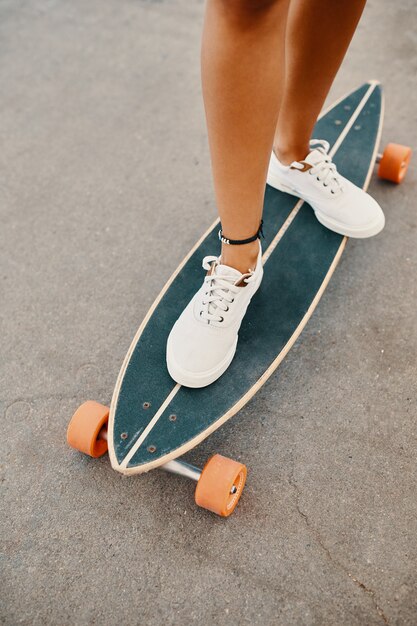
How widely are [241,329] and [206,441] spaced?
320mm

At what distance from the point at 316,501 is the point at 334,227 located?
2.70 ft

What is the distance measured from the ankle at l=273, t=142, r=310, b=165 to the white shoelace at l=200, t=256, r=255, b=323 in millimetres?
509

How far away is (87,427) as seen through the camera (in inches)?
51.7

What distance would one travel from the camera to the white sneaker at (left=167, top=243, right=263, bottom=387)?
51.7 inches

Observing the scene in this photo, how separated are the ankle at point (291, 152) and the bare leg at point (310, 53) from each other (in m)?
0.02

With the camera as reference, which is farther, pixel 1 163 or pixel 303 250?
pixel 1 163

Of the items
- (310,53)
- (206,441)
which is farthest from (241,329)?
(310,53)

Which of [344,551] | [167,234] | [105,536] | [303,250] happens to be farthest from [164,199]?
[344,551]

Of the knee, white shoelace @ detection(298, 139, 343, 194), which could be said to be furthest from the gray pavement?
the knee

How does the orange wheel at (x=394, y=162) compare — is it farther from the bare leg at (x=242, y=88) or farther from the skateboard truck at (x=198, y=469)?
the skateboard truck at (x=198, y=469)

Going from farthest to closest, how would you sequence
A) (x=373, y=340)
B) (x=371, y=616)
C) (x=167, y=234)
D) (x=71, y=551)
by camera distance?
(x=167, y=234), (x=373, y=340), (x=71, y=551), (x=371, y=616)

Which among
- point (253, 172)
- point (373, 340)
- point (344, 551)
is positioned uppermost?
point (253, 172)

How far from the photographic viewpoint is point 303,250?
162 centimetres

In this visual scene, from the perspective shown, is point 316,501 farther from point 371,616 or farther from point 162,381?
point 162,381
